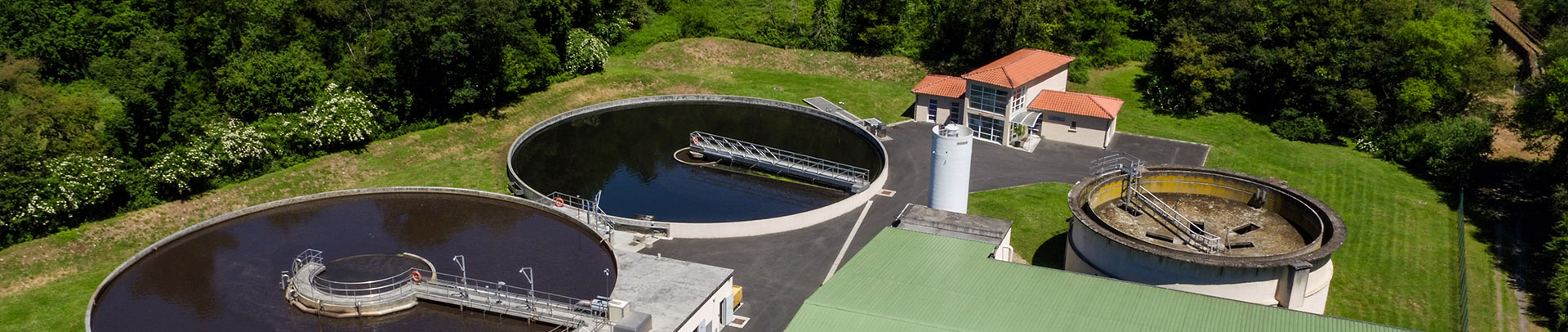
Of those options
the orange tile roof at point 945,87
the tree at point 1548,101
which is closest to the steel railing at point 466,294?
the orange tile roof at point 945,87

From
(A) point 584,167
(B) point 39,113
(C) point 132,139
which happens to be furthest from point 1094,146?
(B) point 39,113

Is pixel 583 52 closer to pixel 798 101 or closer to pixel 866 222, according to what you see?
pixel 798 101

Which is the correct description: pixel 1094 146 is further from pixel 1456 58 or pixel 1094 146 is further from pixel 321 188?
pixel 321 188

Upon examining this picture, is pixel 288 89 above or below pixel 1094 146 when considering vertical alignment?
above

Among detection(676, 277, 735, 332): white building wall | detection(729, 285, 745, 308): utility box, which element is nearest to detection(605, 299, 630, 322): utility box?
detection(676, 277, 735, 332): white building wall

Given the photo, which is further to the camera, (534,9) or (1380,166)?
(534,9)

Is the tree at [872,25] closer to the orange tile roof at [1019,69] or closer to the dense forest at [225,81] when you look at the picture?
the orange tile roof at [1019,69]
